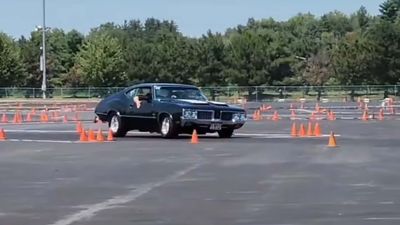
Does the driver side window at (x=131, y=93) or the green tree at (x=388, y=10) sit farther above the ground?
the green tree at (x=388, y=10)

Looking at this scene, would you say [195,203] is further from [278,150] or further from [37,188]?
[278,150]

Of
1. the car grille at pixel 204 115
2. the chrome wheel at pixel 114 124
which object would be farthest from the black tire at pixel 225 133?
the chrome wheel at pixel 114 124

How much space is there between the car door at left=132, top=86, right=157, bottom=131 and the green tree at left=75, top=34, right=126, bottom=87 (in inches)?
2447

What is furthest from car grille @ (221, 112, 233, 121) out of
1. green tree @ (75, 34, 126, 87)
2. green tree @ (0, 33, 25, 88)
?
green tree @ (0, 33, 25, 88)

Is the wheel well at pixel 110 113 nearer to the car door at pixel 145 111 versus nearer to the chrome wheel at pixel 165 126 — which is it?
the car door at pixel 145 111

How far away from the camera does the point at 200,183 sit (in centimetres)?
1394

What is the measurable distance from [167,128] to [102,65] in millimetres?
63557

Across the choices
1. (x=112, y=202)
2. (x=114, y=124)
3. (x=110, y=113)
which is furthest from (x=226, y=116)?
(x=112, y=202)

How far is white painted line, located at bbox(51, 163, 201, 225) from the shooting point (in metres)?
10.4

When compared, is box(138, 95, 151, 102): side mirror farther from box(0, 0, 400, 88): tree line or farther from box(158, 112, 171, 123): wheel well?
box(0, 0, 400, 88): tree line

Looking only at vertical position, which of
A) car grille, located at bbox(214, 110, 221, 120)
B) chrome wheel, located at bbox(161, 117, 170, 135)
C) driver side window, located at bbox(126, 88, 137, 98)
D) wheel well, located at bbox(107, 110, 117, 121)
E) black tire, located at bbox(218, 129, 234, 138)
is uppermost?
driver side window, located at bbox(126, 88, 137, 98)

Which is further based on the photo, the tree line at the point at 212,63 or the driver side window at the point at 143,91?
the tree line at the point at 212,63

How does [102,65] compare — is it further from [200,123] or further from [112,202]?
[112,202]

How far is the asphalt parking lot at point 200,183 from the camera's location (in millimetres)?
10562
